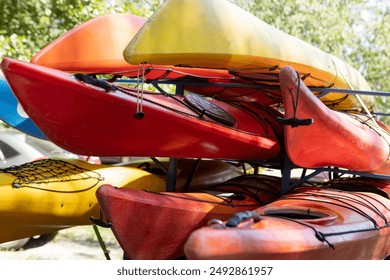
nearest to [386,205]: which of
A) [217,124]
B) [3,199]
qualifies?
[217,124]

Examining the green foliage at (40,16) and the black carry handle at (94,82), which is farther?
the green foliage at (40,16)

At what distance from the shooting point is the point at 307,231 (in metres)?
2.28

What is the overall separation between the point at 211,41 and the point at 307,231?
123 cm

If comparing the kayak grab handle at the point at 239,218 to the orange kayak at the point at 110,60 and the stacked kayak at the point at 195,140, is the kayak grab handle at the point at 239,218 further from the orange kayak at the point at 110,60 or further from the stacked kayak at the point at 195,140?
the orange kayak at the point at 110,60

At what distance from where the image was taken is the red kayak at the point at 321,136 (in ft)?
9.36

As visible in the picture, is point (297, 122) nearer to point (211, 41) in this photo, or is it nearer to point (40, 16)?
point (211, 41)

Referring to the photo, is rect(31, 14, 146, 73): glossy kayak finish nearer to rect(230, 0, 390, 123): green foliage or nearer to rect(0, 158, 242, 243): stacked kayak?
rect(0, 158, 242, 243): stacked kayak

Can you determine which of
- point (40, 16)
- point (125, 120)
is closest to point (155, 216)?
point (125, 120)

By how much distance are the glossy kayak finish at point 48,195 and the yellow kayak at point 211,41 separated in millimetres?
1103

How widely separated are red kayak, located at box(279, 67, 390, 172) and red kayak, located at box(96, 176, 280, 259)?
567 mm

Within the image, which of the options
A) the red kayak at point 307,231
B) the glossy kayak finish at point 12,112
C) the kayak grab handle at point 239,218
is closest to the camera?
the red kayak at point 307,231

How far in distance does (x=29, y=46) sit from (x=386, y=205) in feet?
15.9

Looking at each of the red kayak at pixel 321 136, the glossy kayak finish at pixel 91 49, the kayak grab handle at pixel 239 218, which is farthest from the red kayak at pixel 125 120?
the kayak grab handle at pixel 239 218

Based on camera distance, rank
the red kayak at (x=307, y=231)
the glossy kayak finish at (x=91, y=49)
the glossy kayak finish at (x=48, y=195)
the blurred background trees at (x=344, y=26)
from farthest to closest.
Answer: the blurred background trees at (x=344, y=26) → the glossy kayak finish at (x=91, y=49) → the glossy kayak finish at (x=48, y=195) → the red kayak at (x=307, y=231)
